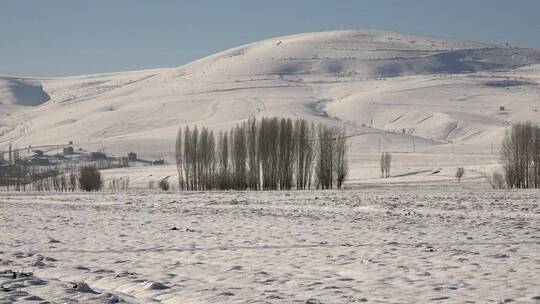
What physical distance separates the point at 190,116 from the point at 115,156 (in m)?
53.8

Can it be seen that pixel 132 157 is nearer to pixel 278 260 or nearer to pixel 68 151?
pixel 68 151

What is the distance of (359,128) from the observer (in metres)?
156

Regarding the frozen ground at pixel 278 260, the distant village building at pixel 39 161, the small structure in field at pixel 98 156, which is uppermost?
the small structure in field at pixel 98 156

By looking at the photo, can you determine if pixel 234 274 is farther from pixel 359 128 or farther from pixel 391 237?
pixel 359 128

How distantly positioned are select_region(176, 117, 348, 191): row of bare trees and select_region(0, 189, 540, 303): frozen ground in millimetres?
39902

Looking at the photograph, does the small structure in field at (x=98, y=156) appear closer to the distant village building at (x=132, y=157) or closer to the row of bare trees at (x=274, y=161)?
the distant village building at (x=132, y=157)

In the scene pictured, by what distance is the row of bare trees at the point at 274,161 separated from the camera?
61.5 m

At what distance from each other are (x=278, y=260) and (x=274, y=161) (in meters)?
49.9

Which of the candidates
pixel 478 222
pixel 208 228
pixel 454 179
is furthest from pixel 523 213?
pixel 454 179

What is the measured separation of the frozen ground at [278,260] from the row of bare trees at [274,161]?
39902 millimetres

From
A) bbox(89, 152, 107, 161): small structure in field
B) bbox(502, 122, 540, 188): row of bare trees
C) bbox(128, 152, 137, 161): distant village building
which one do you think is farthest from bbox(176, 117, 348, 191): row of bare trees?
bbox(89, 152, 107, 161): small structure in field

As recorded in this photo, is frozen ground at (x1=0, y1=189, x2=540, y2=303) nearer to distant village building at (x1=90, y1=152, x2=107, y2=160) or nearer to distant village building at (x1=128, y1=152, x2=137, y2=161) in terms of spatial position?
distant village building at (x1=128, y1=152, x2=137, y2=161)

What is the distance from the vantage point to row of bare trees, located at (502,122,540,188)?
57094mm

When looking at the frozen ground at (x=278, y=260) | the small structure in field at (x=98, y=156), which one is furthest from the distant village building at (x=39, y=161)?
the frozen ground at (x=278, y=260)
